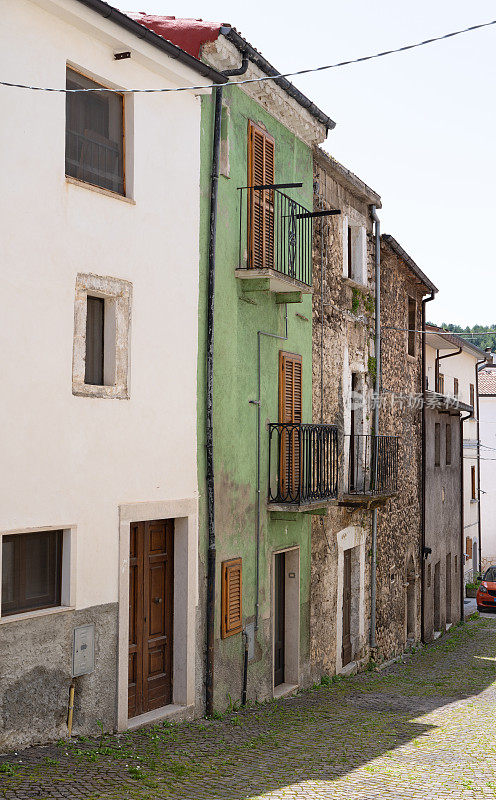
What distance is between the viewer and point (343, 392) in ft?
55.5

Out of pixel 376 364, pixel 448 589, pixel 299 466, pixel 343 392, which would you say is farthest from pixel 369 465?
→ pixel 448 589

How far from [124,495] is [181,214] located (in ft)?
11.3

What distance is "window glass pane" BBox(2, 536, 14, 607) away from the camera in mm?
8133

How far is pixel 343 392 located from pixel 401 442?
4.68 meters

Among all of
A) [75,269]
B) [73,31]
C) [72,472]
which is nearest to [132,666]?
[72,472]

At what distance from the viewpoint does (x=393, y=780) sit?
852 cm

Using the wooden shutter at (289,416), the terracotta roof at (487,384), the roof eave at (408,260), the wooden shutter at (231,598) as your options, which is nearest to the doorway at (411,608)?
the roof eave at (408,260)

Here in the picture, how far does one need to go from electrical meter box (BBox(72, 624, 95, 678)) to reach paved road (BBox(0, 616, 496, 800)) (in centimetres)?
67

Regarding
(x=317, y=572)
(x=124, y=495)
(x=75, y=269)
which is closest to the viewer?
(x=75, y=269)

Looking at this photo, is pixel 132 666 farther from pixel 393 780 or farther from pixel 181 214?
pixel 181 214

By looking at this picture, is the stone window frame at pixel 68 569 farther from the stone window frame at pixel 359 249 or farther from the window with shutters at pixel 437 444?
the window with shutters at pixel 437 444

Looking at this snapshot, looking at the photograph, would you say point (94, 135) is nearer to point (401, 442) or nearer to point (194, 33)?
point (194, 33)

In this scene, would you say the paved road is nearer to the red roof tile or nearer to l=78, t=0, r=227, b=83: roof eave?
l=78, t=0, r=227, b=83: roof eave

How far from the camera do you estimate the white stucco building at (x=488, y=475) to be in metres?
43.8
